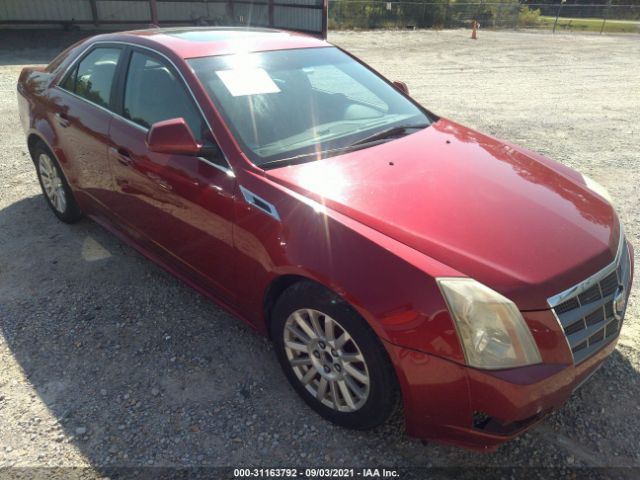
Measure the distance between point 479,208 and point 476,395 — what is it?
87 centimetres

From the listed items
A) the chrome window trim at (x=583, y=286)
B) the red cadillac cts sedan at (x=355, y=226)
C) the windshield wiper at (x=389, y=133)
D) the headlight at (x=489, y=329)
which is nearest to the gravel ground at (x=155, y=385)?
the red cadillac cts sedan at (x=355, y=226)

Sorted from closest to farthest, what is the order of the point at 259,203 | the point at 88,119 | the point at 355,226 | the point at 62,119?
the point at 355,226 < the point at 259,203 < the point at 88,119 < the point at 62,119

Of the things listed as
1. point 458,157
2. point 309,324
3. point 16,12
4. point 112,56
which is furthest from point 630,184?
point 16,12

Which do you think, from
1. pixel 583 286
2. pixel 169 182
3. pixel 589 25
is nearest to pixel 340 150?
pixel 169 182

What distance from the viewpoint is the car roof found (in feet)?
10.1

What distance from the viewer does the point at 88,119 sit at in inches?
142

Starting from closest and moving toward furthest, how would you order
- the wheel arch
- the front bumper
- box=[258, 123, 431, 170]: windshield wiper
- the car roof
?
the front bumper, the wheel arch, box=[258, 123, 431, 170]: windshield wiper, the car roof

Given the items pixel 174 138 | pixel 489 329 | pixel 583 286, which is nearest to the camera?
pixel 489 329

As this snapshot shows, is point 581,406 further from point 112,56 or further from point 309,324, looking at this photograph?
point 112,56

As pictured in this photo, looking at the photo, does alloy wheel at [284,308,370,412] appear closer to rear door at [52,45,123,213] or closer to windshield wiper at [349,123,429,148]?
windshield wiper at [349,123,429,148]

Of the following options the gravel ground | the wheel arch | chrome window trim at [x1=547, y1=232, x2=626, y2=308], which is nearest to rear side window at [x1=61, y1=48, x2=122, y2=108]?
the gravel ground

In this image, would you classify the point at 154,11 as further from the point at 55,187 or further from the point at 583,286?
the point at 583,286

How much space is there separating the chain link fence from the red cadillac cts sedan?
73.5 feet

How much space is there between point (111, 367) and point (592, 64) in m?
16.6
